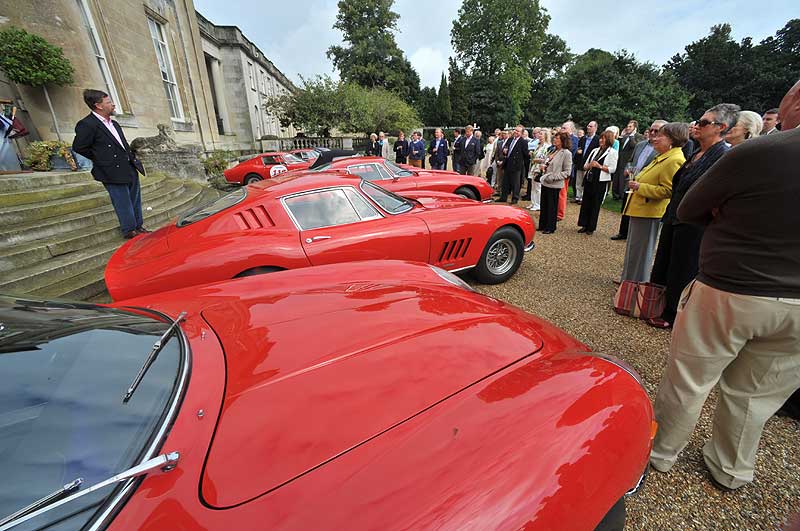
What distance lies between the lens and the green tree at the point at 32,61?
20.2 feet

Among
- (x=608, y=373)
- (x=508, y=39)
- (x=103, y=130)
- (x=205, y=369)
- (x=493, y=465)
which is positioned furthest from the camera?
(x=508, y=39)

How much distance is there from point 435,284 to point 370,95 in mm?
23240

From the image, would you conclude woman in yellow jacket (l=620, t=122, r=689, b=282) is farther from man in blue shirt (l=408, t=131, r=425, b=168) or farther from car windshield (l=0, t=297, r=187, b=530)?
man in blue shirt (l=408, t=131, r=425, b=168)

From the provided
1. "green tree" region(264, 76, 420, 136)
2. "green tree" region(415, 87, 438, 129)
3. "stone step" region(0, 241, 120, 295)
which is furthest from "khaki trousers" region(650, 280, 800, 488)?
"green tree" region(415, 87, 438, 129)

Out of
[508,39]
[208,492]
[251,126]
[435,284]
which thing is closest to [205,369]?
[208,492]

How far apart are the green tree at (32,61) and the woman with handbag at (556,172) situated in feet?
32.9

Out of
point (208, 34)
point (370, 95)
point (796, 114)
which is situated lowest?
point (796, 114)

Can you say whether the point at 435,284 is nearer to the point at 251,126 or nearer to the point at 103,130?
the point at 103,130

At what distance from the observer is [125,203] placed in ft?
15.6

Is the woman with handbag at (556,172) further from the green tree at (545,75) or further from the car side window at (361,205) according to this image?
the green tree at (545,75)

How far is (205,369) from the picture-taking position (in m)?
1.17

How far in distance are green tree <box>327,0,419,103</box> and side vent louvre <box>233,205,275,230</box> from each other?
37322 mm

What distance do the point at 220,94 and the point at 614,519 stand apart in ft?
81.8

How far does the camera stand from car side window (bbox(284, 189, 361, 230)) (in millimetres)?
3244
